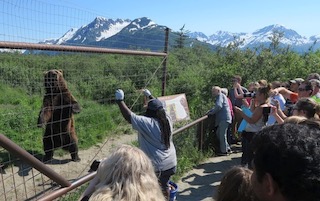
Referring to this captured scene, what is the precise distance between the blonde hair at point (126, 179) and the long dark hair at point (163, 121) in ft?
4.93

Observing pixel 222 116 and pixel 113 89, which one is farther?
pixel 113 89

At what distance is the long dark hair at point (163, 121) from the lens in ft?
11.9

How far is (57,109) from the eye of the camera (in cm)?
597

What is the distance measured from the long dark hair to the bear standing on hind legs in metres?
1.76

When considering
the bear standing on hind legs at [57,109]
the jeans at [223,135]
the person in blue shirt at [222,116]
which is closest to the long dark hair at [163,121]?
the bear standing on hind legs at [57,109]

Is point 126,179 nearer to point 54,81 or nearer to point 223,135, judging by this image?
point 54,81

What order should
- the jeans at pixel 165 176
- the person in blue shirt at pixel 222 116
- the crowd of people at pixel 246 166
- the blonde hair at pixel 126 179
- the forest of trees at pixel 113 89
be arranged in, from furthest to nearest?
the forest of trees at pixel 113 89
the person in blue shirt at pixel 222 116
the jeans at pixel 165 176
the blonde hair at pixel 126 179
the crowd of people at pixel 246 166

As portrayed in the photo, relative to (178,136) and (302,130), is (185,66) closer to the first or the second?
(178,136)

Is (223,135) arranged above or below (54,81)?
below

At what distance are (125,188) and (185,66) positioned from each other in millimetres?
14347

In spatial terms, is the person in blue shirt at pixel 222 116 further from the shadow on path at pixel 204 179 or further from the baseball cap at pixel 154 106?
the baseball cap at pixel 154 106

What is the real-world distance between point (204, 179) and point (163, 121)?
2678 mm

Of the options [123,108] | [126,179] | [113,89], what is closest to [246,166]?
[126,179]

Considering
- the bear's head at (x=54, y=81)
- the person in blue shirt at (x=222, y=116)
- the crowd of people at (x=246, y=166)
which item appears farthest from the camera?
the person in blue shirt at (x=222, y=116)
